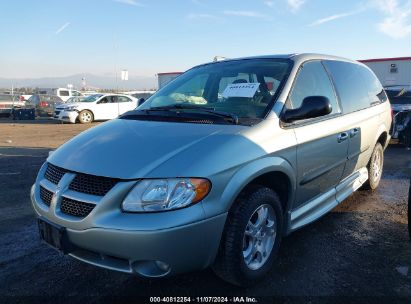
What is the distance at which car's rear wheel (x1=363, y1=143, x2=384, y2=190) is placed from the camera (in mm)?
5180

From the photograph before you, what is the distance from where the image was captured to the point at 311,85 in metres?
3.70

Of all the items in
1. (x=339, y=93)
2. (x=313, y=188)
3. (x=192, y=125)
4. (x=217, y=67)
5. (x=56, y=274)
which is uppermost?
(x=217, y=67)

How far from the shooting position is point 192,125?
3.05m

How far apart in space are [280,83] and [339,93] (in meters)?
1.02

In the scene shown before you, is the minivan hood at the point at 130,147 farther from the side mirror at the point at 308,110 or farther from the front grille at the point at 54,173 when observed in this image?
the side mirror at the point at 308,110

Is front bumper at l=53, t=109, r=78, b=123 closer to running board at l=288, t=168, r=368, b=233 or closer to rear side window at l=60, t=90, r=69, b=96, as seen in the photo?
rear side window at l=60, t=90, r=69, b=96

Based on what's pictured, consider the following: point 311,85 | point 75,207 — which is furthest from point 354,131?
point 75,207

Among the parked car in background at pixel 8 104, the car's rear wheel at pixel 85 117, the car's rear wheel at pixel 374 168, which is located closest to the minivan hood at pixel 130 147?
the car's rear wheel at pixel 374 168

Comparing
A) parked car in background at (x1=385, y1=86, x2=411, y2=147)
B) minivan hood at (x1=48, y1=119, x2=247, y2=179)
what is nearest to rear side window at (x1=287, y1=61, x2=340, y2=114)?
minivan hood at (x1=48, y1=119, x2=247, y2=179)

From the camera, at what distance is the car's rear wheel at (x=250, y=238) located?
264 centimetres

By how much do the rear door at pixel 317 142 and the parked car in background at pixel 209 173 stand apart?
0.04ft

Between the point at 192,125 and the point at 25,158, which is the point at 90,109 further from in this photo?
the point at 192,125

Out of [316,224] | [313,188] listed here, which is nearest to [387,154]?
[316,224]

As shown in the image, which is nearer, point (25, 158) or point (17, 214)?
point (17, 214)
